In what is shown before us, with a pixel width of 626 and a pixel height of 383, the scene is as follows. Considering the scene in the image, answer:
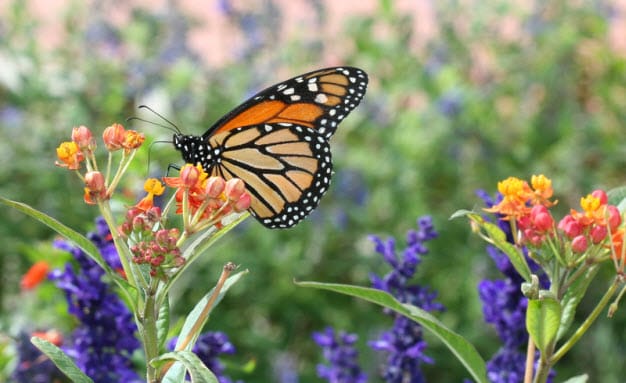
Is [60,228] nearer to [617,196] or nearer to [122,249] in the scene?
[122,249]

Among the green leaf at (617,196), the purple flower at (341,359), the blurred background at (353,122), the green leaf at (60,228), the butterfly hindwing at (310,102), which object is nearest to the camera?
the green leaf at (60,228)

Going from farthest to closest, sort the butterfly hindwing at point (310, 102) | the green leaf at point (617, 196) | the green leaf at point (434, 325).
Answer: the butterfly hindwing at point (310, 102), the green leaf at point (617, 196), the green leaf at point (434, 325)

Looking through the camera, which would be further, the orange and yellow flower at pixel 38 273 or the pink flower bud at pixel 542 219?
the orange and yellow flower at pixel 38 273

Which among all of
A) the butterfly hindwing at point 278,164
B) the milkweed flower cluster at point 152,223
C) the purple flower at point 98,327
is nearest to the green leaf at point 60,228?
the milkweed flower cluster at point 152,223

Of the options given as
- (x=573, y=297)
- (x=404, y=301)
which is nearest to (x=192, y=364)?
(x=573, y=297)

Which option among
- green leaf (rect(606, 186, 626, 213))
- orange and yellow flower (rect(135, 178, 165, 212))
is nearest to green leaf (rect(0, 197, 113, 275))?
orange and yellow flower (rect(135, 178, 165, 212))

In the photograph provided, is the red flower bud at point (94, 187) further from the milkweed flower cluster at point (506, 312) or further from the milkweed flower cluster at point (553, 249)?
the milkweed flower cluster at point (506, 312)

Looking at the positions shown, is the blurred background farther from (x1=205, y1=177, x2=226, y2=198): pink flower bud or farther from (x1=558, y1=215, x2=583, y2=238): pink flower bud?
(x1=558, y1=215, x2=583, y2=238): pink flower bud
